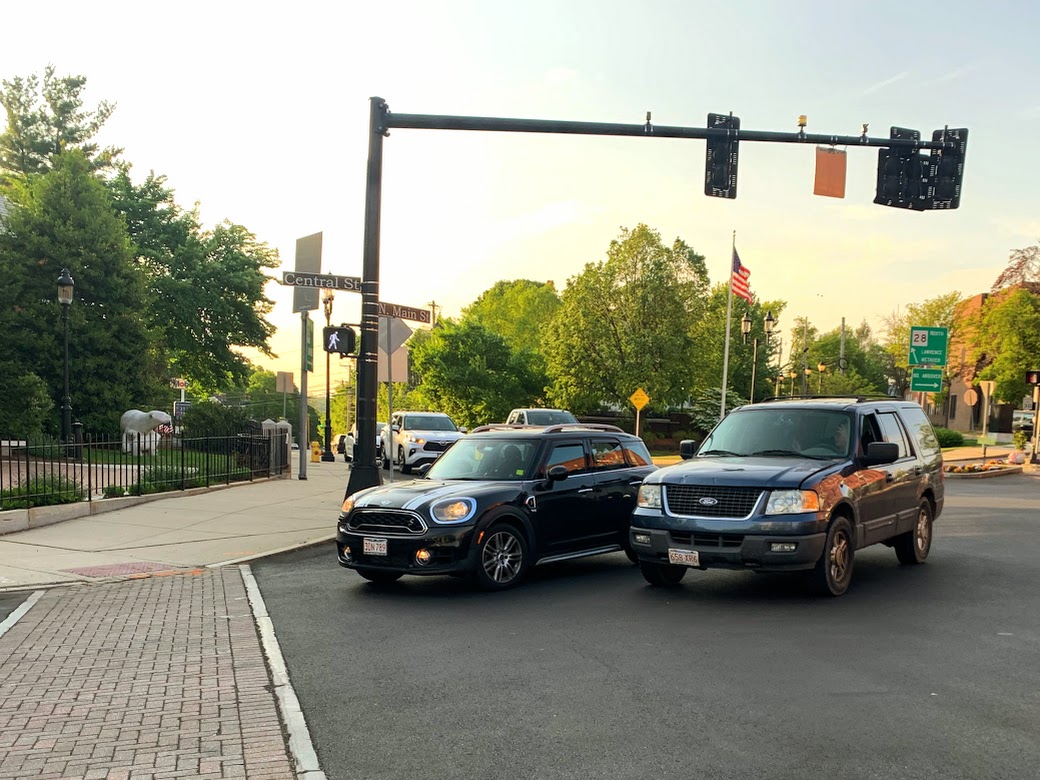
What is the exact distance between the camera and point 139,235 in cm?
4175

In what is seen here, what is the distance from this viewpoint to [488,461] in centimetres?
1008

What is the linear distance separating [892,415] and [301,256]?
35.2 feet

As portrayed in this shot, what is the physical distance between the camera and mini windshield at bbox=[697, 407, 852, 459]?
9.11 metres

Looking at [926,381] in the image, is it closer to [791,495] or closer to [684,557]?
[791,495]

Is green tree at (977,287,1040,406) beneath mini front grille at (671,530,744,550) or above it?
above

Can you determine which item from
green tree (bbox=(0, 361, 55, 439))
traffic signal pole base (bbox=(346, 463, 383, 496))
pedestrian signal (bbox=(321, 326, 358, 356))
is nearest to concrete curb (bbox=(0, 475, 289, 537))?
traffic signal pole base (bbox=(346, 463, 383, 496))

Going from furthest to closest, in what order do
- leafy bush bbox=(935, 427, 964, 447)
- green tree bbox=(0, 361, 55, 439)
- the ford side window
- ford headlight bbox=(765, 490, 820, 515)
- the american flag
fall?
1. leafy bush bbox=(935, 427, 964, 447)
2. the american flag
3. green tree bbox=(0, 361, 55, 439)
4. the ford side window
5. ford headlight bbox=(765, 490, 820, 515)

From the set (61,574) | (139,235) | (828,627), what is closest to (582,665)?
(828,627)

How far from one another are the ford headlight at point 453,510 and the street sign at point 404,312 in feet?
21.7

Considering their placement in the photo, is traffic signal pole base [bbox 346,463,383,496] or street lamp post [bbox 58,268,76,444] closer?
traffic signal pole base [bbox 346,463,383,496]

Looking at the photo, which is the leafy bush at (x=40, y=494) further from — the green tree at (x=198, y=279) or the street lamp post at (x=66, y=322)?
the green tree at (x=198, y=279)

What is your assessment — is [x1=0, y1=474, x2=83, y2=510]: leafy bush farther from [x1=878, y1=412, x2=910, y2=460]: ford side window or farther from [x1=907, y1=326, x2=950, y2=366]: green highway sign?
[x1=907, y1=326, x2=950, y2=366]: green highway sign

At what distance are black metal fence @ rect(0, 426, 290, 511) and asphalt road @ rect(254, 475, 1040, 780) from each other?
6399 mm

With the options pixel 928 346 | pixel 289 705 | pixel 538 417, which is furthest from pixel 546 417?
pixel 289 705
